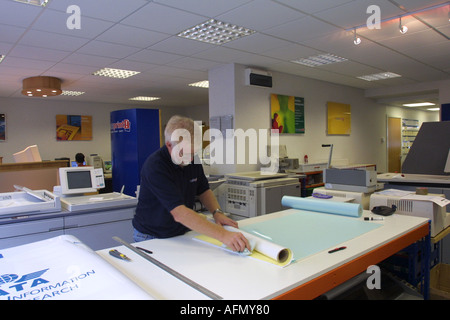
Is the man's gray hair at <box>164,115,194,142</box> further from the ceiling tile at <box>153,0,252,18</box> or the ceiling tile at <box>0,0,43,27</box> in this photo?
the ceiling tile at <box>0,0,43,27</box>

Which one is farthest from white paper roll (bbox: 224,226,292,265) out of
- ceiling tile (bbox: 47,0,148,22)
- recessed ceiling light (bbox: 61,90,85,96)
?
recessed ceiling light (bbox: 61,90,85,96)

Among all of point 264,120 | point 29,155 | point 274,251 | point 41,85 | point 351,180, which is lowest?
point 274,251

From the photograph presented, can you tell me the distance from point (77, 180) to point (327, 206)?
2.45 m

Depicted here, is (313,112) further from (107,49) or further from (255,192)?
(107,49)

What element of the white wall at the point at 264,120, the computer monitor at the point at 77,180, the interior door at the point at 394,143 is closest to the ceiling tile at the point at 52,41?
the computer monitor at the point at 77,180

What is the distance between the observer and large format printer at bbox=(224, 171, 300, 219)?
4074mm

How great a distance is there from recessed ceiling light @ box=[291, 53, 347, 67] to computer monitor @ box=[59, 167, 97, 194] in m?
3.43

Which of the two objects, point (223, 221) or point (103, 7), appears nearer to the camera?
point (223, 221)

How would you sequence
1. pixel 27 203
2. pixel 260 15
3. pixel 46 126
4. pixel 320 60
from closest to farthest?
pixel 27 203, pixel 260 15, pixel 320 60, pixel 46 126

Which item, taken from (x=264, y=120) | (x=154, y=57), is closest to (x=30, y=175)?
(x=154, y=57)

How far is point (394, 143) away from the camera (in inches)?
363

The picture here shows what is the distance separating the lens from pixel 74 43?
3777mm

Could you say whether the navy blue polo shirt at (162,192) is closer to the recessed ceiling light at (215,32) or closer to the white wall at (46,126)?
the recessed ceiling light at (215,32)
